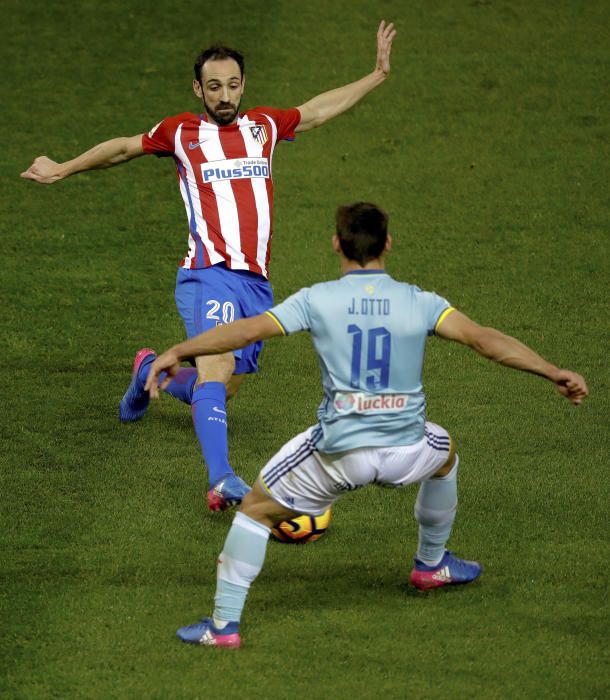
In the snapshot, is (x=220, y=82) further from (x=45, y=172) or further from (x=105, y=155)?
(x=45, y=172)

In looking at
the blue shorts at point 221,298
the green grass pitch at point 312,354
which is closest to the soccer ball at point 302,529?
the green grass pitch at point 312,354

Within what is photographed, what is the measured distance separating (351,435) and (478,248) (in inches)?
231

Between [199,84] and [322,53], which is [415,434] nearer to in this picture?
[199,84]

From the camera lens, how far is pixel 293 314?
5238 mm

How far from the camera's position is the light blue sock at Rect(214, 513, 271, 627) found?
532 centimetres

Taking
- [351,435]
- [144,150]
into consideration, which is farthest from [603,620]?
[144,150]

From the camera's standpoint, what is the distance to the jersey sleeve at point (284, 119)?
773cm

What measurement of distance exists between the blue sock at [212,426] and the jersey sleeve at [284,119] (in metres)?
1.54

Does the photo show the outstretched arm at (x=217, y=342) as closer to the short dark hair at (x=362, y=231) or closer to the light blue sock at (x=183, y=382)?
the short dark hair at (x=362, y=231)

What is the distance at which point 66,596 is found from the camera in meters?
5.90

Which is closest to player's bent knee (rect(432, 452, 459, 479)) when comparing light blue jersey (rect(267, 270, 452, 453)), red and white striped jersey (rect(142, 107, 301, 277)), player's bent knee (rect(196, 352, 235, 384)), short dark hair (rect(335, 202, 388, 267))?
light blue jersey (rect(267, 270, 452, 453))

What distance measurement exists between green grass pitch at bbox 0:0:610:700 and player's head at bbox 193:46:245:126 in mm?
1797

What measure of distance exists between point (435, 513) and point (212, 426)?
152 cm

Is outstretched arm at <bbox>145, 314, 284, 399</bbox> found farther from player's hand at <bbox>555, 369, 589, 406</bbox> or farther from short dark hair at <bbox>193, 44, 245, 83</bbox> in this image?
short dark hair at <bbox>193, 44, 245, 83</bbox>
